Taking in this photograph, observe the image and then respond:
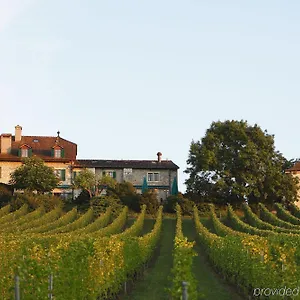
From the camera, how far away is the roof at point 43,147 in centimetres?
6544

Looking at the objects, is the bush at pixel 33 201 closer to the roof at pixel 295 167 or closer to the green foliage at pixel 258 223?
the green foliage at pixel 258 223

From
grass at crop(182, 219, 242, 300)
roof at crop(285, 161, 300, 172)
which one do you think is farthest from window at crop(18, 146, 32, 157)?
grass at crop(182, 219, 242, 300)

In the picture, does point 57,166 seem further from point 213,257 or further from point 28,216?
point 213,257

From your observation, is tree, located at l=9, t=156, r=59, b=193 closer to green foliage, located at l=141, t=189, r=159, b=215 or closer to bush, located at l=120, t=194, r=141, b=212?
bush, located at l=120, t=194, r=141, b=212

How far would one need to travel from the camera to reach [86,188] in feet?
193

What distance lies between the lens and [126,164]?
Answer: 68750 millimetres

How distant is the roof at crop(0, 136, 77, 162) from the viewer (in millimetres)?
65438

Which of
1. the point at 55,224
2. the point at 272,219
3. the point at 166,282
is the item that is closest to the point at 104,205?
the point at 55,224

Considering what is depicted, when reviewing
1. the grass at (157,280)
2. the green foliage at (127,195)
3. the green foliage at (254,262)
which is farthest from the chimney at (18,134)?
the green foliage at (254,262)

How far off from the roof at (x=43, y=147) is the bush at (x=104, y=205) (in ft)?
43.2

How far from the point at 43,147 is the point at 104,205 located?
17264 millimetres

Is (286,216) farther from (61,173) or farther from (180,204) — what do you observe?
(61,173)

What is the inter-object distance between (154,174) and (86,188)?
39.0 ft

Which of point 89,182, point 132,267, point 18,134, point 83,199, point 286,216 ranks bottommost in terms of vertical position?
point 132,267
